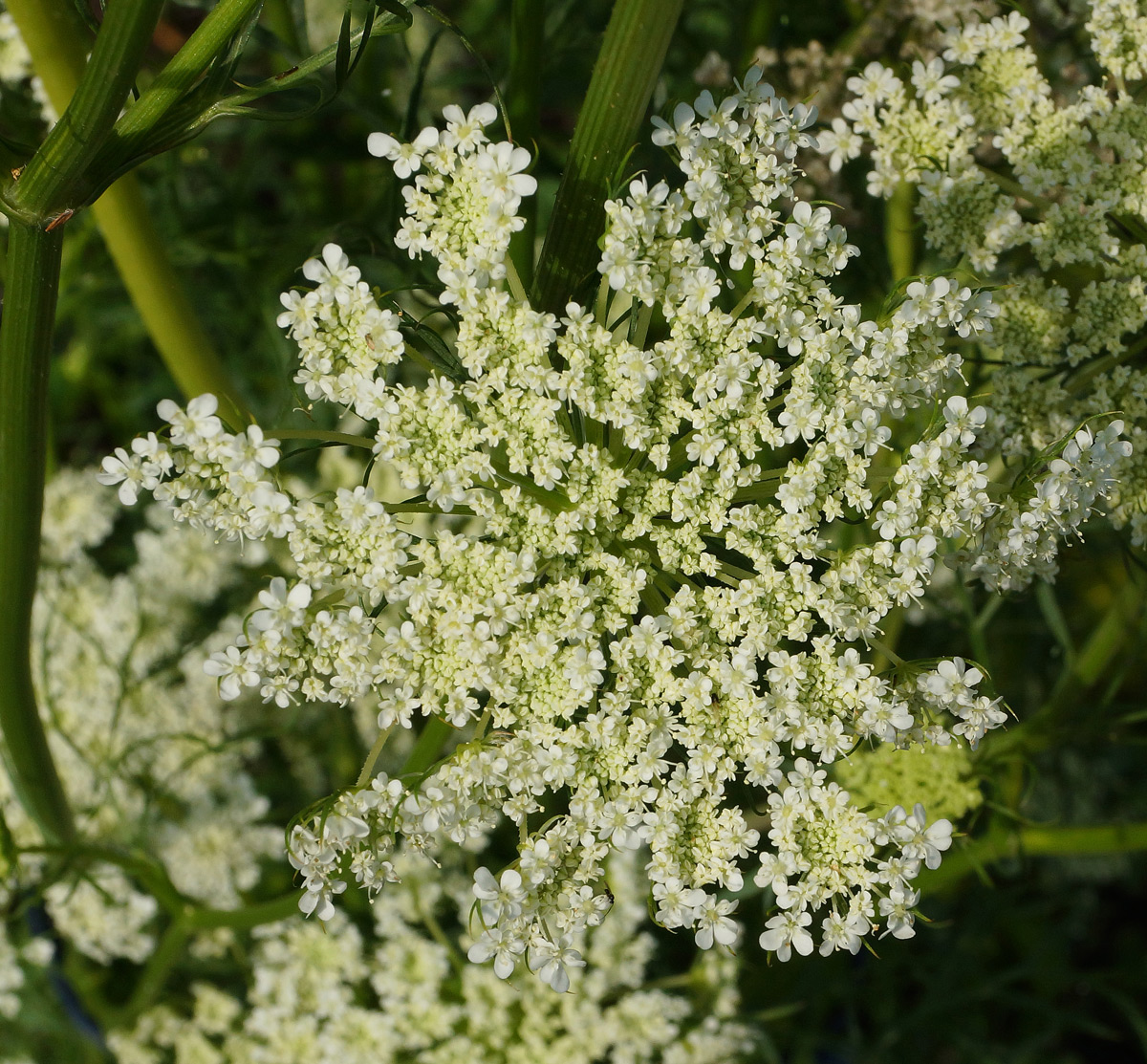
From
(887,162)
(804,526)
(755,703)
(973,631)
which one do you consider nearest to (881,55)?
(887,162)

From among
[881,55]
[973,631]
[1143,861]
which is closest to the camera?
[973,631]

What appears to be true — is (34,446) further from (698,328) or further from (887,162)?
(887,162)

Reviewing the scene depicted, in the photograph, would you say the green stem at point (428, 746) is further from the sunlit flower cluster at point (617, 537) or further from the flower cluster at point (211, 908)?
the flower cluster at point (211, 908)

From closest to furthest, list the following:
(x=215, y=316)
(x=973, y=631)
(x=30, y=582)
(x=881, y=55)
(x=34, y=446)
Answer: (x=34, y=446), (x=30, y=582), (x=973, y=631), (x=881, y=55), (x=215, y=316)

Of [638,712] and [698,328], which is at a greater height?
[698,328]

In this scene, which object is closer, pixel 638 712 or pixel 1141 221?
pixel 638 712

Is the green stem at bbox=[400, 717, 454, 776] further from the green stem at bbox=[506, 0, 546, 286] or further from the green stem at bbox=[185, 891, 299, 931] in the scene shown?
the green stem at bbox=[506, 0, 546, 286]
